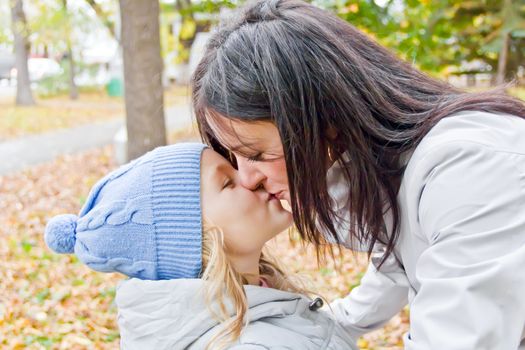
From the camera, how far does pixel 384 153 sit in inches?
67.6

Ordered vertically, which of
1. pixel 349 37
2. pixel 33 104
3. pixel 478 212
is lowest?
pixel 33 104

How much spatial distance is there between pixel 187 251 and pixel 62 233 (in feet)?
1.34

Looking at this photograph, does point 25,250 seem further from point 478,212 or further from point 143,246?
point 478,212

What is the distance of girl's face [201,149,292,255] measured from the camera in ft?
6.46

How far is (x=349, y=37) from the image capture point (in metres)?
1.79

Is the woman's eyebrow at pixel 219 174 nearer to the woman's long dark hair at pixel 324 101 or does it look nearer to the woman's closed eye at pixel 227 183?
the woman's closed eye at pixel 227 183

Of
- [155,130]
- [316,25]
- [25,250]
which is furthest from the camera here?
[155,130]

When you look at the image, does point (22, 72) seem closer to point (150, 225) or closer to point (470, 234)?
point (150, 225)

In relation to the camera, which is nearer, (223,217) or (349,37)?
(349,37)

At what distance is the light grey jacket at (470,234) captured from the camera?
4.43 feet

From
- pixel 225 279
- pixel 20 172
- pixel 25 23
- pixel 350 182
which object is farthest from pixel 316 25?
pixel 25 23

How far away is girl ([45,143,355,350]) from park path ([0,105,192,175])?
25.0 ft

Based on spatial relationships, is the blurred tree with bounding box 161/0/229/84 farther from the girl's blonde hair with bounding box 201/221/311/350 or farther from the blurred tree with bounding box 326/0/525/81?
the blurred tree with bounding box 326/0/525/81

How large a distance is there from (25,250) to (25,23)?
43.2ft
